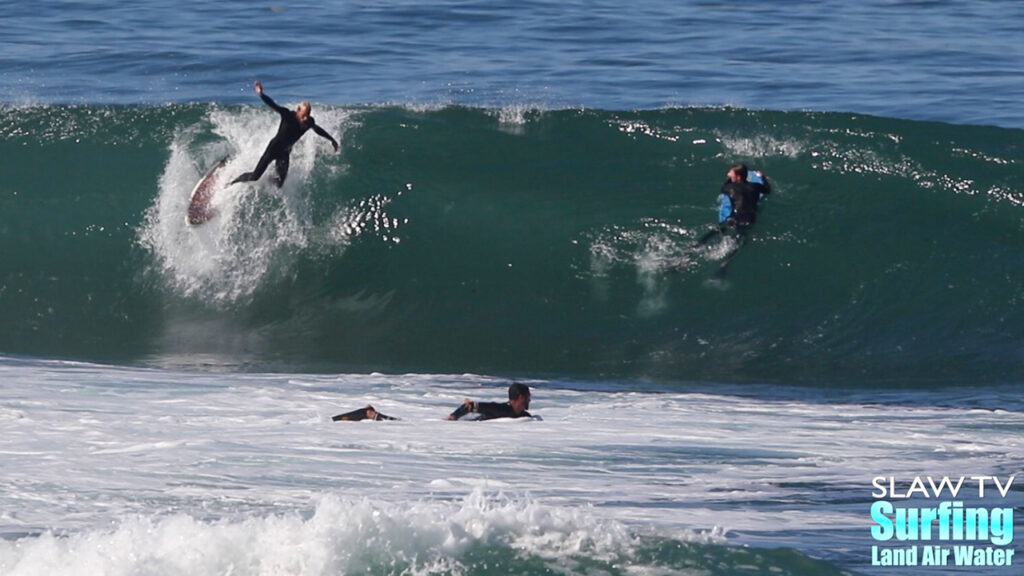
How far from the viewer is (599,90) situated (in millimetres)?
20297

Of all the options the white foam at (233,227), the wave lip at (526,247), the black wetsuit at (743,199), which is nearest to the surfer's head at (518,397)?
the wave lip at (526,247)

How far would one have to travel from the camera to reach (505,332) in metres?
13.5

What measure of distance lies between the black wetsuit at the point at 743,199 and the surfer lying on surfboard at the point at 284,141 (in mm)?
3590

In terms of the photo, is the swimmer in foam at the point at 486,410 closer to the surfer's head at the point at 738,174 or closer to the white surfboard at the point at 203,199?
the surfer's head at the point at 738,174

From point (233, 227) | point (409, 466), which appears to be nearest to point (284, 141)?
point (233, 227)

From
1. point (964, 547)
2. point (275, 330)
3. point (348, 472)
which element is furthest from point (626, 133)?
point (964, 547)

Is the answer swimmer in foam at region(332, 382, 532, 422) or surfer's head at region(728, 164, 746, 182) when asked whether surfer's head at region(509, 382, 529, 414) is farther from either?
surfer's head at region(728, 164, 746, 182)

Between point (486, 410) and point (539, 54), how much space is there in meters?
13.7

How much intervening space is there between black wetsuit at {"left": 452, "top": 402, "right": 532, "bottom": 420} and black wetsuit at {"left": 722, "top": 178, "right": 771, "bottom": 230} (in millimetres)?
4305

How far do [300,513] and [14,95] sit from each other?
13.1 meters

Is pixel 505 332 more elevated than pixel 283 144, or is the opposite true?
pixel 283 144

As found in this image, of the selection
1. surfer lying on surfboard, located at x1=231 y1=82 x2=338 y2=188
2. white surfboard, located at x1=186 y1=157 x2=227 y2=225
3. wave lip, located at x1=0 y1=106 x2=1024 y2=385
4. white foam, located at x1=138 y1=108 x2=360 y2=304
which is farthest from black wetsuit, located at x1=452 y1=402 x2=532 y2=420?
white surfboard, located at x1=186 y1=157 x2=227 y2=225

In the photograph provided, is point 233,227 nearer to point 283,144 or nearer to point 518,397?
point 283,144

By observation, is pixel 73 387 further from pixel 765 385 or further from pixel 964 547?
pixel 964 547
